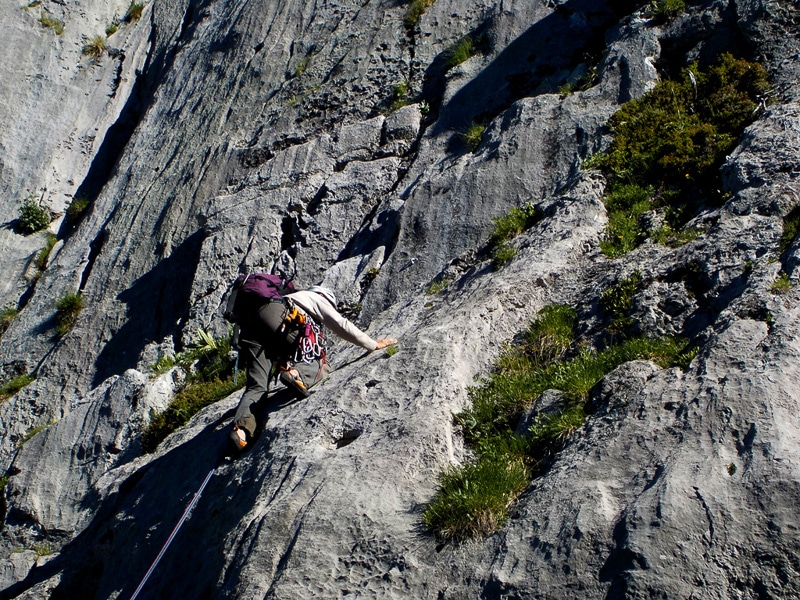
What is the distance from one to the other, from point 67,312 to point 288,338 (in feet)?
31.0

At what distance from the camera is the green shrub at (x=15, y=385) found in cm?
1719

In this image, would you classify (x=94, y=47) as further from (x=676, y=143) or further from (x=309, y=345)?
(x=676, y=143)

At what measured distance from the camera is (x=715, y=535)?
614 cm

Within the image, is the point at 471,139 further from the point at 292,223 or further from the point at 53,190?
the point at 53,190

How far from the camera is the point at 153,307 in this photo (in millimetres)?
16859

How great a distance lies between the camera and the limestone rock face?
22.4ft

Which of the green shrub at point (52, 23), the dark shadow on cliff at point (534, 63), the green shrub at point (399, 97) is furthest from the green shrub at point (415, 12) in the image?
the green shrub at point (52, 23)

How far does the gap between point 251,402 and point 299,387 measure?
23.3 inches

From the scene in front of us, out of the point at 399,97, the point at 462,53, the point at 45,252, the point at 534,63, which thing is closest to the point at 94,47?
the point at 45,252

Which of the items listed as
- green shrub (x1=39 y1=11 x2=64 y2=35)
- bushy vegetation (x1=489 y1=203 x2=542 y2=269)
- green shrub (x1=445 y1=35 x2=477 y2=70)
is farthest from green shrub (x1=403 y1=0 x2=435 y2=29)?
green shrub (x1=39 y1=11 x2=64 y2=35)

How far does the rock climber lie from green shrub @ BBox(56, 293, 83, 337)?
879 cm

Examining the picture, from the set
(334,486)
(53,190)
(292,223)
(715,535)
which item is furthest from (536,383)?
(53,190)

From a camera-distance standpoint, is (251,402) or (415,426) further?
(251,402)

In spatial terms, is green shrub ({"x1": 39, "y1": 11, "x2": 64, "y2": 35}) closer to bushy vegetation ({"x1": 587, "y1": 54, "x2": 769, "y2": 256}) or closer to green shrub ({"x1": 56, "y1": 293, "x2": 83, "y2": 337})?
green shrub ({"x1": 56, "y1": 293, "x2": 83, "y2": 337})
